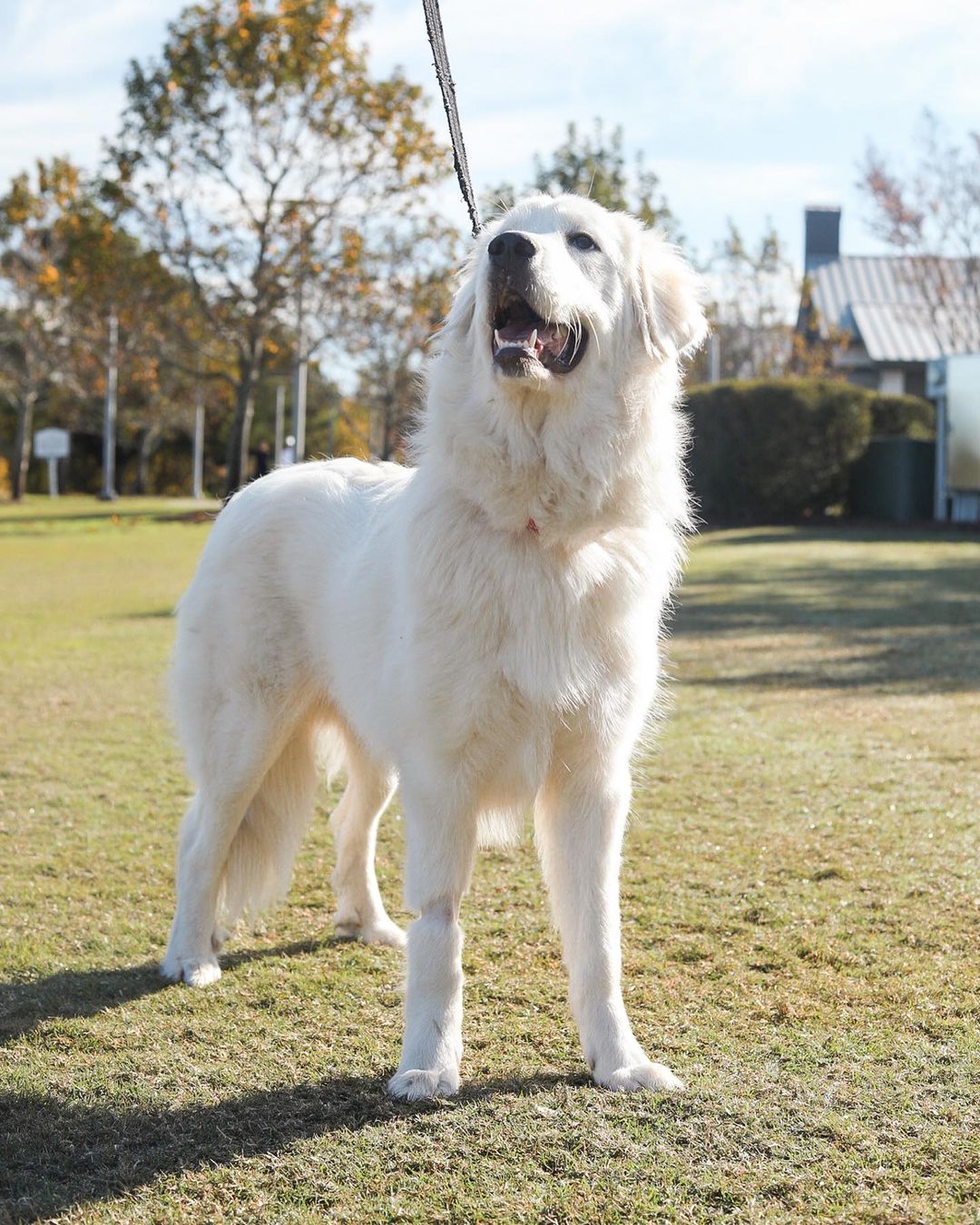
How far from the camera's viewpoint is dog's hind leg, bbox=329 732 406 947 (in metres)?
4.61

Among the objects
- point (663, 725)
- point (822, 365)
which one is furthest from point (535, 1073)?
point (822, 365)

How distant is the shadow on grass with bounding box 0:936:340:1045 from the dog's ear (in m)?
2.46

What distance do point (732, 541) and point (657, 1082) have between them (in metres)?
20.5

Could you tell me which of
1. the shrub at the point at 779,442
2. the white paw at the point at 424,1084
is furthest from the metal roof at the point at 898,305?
the white paw at the point at 424,1084

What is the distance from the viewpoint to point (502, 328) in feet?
11.1

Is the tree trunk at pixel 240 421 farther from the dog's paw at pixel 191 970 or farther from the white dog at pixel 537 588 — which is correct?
the white dog at pixel 537 588

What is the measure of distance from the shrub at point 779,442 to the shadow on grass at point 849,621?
27.6 ft

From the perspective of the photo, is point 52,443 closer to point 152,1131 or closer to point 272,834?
point 272,834

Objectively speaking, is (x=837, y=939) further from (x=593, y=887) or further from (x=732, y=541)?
(x=732, y=541)

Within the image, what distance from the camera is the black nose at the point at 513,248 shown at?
3262mm

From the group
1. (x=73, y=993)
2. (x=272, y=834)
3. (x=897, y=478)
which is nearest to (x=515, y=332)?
(x=272, y=834)

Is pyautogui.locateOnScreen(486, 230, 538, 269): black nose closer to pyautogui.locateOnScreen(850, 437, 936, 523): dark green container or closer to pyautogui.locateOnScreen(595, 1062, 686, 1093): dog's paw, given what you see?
pyautogui.locateOnScreen(595, 1062, 686, 1093): dog's paw

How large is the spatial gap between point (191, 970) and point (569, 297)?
245cm

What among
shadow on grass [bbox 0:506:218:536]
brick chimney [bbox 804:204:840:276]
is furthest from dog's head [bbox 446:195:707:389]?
brick chimney [bbox 804:204:840:276]
